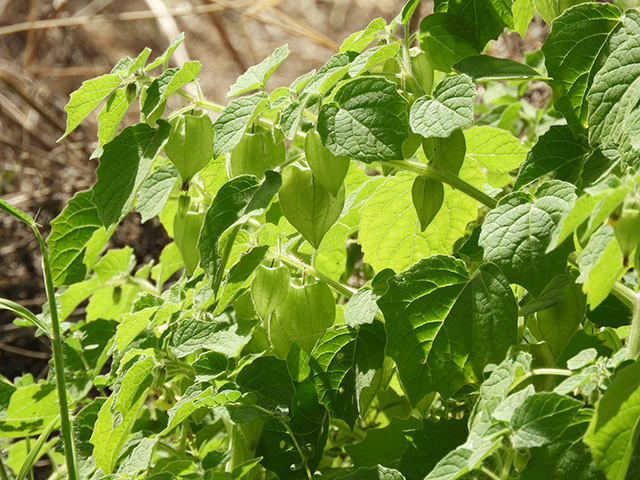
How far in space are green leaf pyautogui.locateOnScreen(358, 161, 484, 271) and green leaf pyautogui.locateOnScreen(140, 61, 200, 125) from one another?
0.69 ft

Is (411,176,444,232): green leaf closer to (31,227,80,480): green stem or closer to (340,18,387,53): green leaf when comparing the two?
(340,18,387,53): green leaf

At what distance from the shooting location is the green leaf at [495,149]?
0.77 m

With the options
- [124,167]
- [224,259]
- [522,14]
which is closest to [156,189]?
[124,167]

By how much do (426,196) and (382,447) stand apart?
248mm

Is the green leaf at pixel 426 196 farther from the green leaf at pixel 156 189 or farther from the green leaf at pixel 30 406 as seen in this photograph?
the green leaf at pixel 30 406

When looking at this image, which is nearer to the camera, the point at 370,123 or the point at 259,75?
the point at 370,123

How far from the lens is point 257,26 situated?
3.21 m

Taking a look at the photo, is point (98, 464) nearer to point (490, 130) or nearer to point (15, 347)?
point (490, 130)

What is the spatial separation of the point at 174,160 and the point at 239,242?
11 cm

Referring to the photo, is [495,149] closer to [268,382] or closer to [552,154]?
[552,154]

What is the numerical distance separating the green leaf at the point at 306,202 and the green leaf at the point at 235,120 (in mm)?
57

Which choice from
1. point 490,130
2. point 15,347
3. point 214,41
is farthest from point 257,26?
point 490,130

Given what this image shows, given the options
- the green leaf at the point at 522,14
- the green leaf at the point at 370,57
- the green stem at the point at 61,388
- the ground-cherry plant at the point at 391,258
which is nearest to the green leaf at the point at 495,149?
the ground-cherry plant at the point at 391,258

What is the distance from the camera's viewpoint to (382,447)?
2.21 ft
